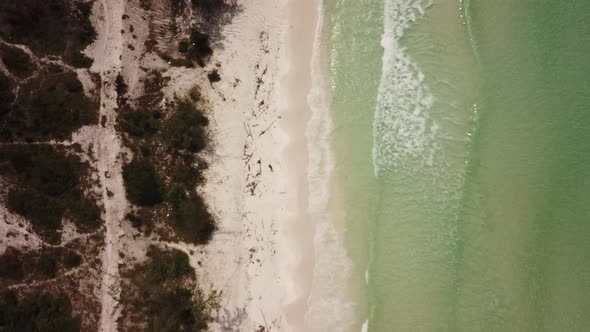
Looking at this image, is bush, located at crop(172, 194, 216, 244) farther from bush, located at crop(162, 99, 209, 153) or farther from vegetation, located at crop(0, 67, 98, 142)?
vegetation, located at crop(0, 67, 98, 142)

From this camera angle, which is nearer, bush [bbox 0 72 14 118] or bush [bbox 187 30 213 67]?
bush [bbox 0 72 14 118]

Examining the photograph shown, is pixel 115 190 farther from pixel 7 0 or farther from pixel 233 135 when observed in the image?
pixel 7 0

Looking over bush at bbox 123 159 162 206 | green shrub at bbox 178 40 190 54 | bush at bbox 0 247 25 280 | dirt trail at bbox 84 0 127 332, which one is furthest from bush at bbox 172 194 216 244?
bush at bbox 0 247 25 280

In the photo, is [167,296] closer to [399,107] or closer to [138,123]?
[138,123]

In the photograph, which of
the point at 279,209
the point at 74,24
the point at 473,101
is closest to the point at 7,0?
the point at 74,24

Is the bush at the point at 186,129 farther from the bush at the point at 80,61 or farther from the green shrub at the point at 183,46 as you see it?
the bush at the point at 80,61
